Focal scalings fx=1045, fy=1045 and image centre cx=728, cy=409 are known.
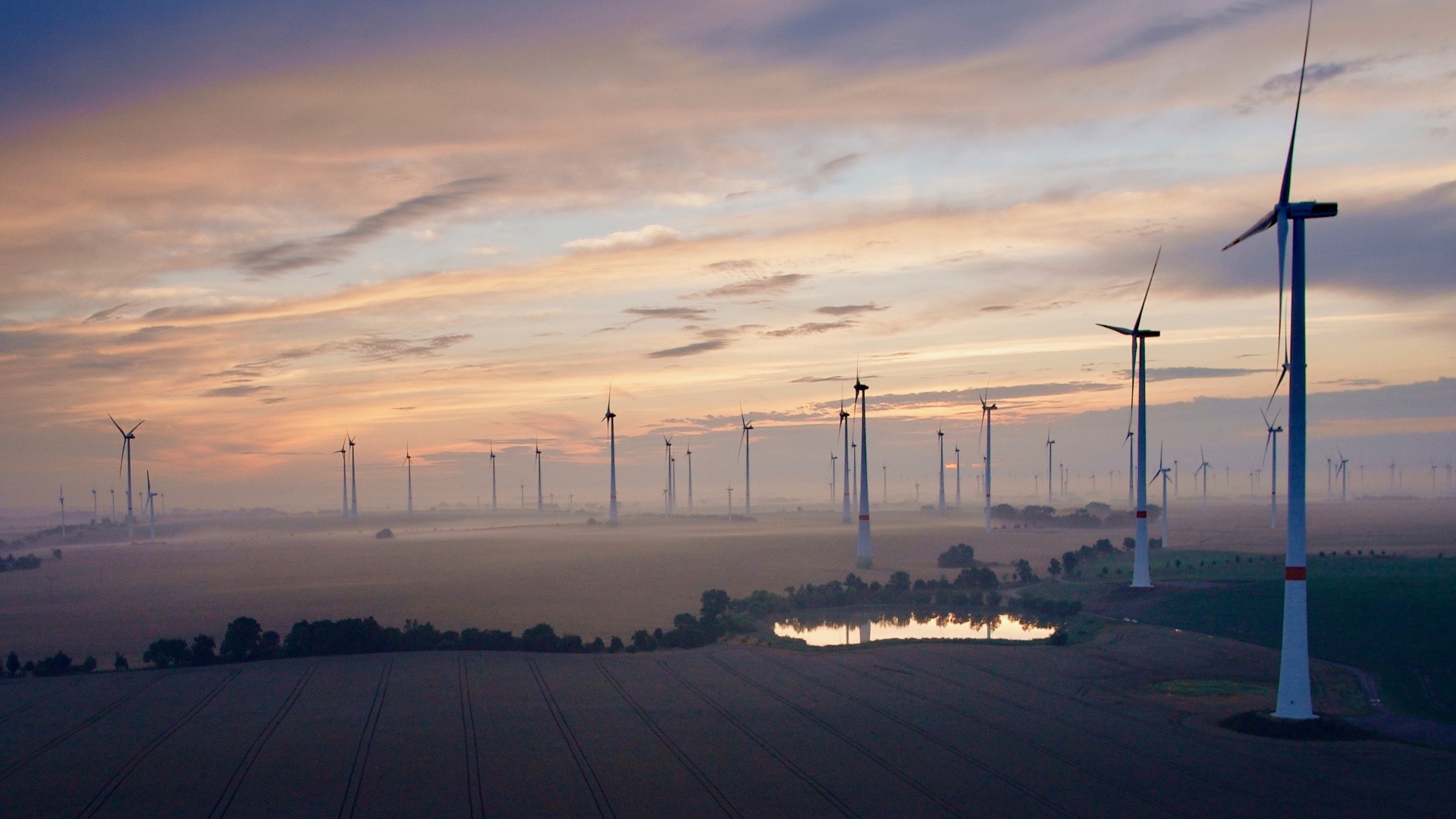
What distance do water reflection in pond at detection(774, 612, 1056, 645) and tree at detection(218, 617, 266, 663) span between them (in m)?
26.7

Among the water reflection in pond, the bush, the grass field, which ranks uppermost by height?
the grass field

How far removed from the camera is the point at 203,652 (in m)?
46.7

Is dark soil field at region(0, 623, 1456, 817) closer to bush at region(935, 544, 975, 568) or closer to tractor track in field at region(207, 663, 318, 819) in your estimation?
tractor track in field at region(207, 663, 318, 819)

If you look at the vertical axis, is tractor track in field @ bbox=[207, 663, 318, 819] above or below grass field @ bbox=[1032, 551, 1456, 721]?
above

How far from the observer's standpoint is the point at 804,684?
39656mm

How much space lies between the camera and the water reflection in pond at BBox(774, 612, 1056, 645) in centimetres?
5628

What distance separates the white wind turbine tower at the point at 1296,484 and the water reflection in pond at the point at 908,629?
23.0 metres

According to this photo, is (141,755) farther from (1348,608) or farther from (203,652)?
(1348,608)

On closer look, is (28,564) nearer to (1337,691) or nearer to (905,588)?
(905,588)

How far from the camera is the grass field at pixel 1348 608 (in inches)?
1538

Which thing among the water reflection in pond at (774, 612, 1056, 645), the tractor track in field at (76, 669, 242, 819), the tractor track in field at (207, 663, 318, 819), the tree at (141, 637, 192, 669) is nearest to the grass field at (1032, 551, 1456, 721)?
the water reflection in pond at (774, 612, 1056, 645)

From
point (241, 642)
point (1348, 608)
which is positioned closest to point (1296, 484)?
point (1348, 608)

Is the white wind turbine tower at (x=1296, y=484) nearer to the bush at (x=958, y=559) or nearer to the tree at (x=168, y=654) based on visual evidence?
the tree at (x=168, y=654)

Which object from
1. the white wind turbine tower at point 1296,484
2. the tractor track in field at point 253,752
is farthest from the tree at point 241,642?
the white wind turbine tower at point 1296,484
